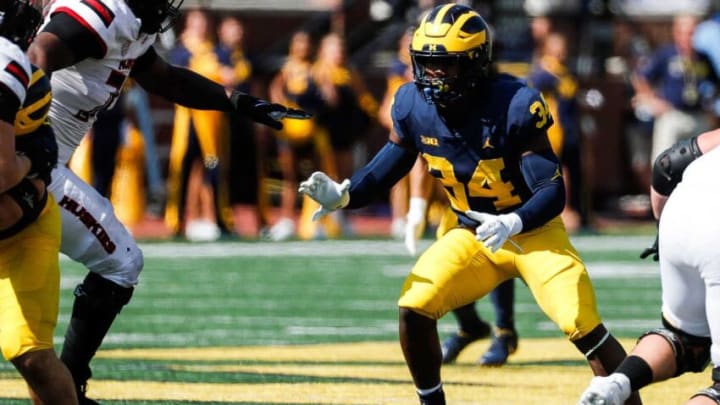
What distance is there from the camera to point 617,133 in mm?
19172

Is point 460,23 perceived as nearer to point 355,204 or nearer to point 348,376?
point 355,204

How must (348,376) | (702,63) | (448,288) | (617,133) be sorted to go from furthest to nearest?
(617,133), (702,63), (348,376), (448,288)

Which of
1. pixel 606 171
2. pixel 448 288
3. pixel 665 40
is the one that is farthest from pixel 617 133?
pixel 448 288

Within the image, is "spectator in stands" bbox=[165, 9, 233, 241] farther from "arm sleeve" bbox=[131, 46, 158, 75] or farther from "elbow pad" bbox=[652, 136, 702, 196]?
"elbow pad" bbox=[652, 136, 702, 196]

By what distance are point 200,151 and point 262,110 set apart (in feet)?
27.8

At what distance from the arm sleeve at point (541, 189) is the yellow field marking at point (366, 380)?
3.23 ft

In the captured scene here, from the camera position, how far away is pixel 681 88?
15711 millimetres

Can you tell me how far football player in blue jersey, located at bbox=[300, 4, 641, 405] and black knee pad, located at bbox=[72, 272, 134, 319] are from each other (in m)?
0.77

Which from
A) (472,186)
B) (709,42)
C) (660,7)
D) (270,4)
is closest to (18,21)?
(472,186)

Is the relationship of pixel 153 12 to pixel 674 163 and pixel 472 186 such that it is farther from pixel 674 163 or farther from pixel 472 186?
pixel 674 163

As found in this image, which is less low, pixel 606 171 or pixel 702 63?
pixel 702 63

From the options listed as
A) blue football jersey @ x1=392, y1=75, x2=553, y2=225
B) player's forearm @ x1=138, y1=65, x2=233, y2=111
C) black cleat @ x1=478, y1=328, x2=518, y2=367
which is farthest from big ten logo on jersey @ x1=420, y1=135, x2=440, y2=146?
black cleat @ x1=478, y1=328, x2=518, y2=367

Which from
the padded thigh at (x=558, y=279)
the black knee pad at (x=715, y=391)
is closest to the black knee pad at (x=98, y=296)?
the padded thigh at (x=558, y=279)

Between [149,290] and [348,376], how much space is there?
14.1 feet
